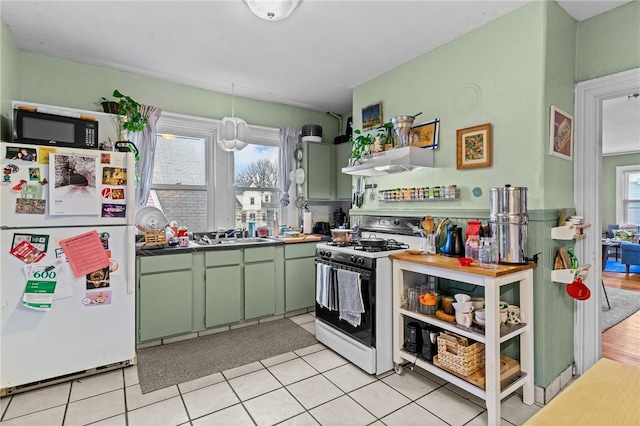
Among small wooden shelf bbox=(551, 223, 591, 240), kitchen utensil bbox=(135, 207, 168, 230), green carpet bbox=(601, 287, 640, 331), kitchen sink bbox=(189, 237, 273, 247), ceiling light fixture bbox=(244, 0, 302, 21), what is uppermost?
ceiling light fixture bbox=(244, 0, 302, 21)

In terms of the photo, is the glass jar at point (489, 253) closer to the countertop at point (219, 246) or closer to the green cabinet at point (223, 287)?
the countertop at point (219, 246)

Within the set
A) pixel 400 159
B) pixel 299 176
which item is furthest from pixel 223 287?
pixel 400 159

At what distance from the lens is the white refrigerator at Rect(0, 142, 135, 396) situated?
2.15 metres

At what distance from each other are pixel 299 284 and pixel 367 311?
1456mm

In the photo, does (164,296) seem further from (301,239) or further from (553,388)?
(553,388)

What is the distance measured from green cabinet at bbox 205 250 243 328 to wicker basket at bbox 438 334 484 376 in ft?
6.65

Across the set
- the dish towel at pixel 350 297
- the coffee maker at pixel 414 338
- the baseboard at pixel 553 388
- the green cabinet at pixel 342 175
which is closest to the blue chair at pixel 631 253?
the baseboard at pixel 553 388

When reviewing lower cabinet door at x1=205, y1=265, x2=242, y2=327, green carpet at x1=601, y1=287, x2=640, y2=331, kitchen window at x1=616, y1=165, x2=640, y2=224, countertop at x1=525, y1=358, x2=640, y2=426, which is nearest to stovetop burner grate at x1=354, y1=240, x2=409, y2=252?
lower cabinet door at x1=205, y1=265, x2=242, y2=327

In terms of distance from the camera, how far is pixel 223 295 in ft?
10.7

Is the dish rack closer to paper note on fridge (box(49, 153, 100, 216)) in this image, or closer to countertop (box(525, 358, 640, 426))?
paper note on fridge (box(49, 153, 100, 216))

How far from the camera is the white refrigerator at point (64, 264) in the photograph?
7.05 feet

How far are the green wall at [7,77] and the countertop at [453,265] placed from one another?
3.16 meters

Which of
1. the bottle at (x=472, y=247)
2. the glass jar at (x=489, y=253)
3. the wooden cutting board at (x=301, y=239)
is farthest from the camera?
the wooden cutting board at (x=301, y=239)

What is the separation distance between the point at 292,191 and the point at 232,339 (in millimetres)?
2080
